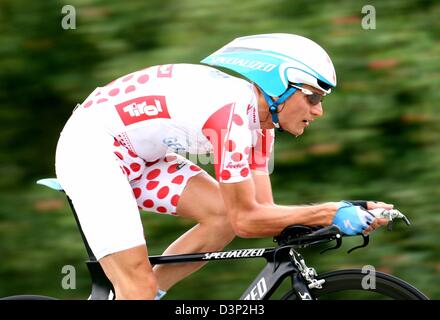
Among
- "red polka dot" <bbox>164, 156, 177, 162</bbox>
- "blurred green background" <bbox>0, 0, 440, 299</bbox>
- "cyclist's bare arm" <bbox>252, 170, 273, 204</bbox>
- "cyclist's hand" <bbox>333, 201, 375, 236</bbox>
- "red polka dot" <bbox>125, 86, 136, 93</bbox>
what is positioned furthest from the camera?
"blurred green background" <bbox>0, 0, 440, 299</bbox>

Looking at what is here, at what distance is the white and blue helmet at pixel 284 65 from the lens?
3.78 metres

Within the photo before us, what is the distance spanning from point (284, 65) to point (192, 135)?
0.45 metres

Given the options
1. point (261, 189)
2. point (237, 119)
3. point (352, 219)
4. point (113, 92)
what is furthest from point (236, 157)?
point (113, 92)

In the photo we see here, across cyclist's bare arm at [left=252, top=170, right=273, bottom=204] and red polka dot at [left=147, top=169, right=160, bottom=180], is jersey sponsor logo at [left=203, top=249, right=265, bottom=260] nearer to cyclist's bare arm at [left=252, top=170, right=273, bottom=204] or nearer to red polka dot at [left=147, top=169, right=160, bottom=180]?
cyclist's bare arm at [left=252, top=170, right=273, bottom=204]

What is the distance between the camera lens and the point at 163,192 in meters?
4.04

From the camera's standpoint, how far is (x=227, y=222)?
4.08 m

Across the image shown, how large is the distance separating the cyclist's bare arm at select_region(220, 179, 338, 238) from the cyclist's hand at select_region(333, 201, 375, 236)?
0.03 metres

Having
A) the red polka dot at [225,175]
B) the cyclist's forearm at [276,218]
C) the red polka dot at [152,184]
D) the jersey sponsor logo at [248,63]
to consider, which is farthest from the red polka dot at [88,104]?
the cyclist's forearm at [276,218]

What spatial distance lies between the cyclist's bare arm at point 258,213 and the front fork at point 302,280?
15cm

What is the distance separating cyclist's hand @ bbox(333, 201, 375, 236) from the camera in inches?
143

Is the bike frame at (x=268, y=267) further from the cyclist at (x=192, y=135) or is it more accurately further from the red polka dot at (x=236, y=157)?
the red polka dot at (x=236, y=157)

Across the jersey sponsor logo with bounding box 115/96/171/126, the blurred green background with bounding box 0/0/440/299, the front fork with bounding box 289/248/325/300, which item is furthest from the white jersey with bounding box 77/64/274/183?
the blurred green background with bounding box 0/0/440/299

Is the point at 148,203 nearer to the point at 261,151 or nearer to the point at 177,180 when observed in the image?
the point at 177,180
